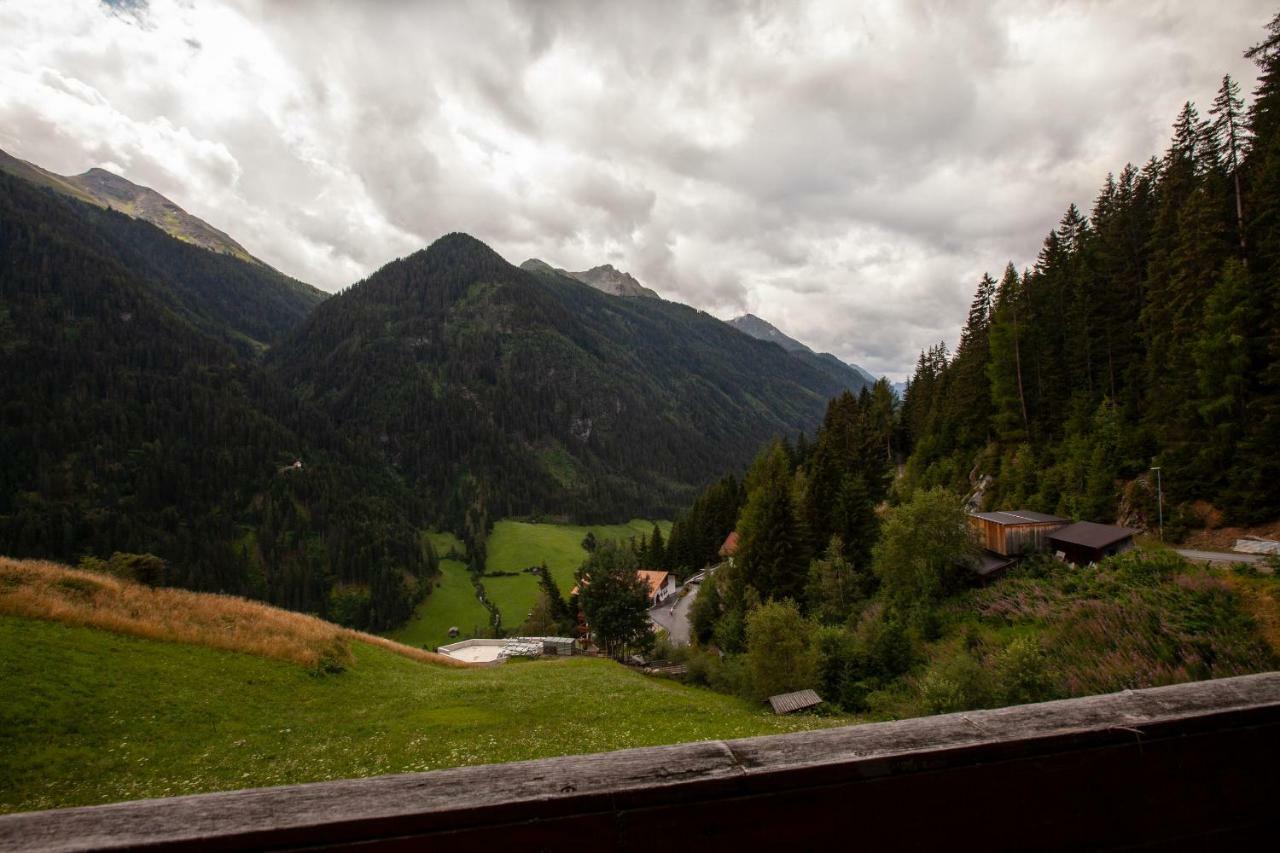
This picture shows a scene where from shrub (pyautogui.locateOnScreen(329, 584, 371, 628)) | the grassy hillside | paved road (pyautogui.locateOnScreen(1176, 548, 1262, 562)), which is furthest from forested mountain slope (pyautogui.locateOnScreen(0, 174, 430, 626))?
paved road (pyautogui.locateOnScreen(1176, 548, 1262, 562))

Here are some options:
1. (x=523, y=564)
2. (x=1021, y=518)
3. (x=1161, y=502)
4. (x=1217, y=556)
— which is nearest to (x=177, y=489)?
(x=523, y=564)

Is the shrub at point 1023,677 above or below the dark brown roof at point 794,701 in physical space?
above

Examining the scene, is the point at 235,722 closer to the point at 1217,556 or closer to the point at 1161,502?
the point at 1217,556

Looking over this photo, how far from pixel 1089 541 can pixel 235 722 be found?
42915mm

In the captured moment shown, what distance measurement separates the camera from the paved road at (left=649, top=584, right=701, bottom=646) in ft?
234

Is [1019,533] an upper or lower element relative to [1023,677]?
upper

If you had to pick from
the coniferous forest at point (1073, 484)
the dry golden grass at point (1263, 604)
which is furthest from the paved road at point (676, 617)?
the dry golden grass at point (1263, 604)

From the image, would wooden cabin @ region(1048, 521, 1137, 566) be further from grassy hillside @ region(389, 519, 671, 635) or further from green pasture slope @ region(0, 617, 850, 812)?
grassy hillside @ region(389, 519, 671, 635)

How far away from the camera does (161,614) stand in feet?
66.7

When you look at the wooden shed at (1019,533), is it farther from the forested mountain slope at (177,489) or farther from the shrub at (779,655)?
the forested mountain slope at (177,489)

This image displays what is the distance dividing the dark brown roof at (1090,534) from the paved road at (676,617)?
130 ft

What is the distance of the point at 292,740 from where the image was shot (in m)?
15.3

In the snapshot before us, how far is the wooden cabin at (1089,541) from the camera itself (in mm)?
32375

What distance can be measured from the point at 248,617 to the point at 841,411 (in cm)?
6757
